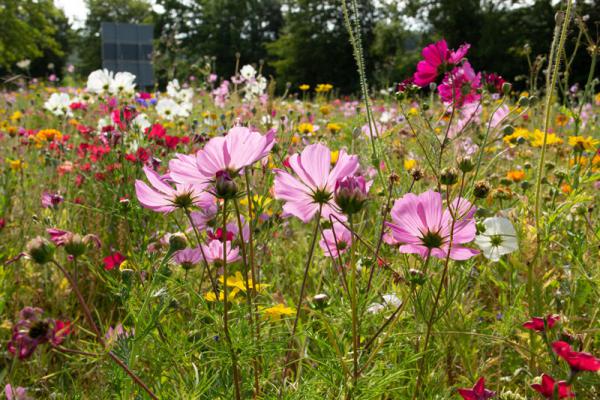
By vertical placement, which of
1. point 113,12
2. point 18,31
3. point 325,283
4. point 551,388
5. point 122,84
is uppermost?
point 113,12

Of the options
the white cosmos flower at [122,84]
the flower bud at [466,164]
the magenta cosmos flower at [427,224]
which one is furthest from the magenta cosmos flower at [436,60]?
the white cosmos flower at [122,84]

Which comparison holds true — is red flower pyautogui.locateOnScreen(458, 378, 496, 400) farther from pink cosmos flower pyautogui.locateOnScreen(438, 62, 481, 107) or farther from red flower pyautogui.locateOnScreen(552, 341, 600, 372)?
pink cosmos flower pyautogui.locateOnScreen(438, 62, 481, 107)

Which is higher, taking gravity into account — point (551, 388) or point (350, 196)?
point (350, 196)

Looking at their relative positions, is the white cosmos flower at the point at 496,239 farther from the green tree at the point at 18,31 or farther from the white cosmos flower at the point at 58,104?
the green tree at the point at 18,31

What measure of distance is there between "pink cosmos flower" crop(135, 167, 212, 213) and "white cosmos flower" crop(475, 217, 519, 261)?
0.51 meters

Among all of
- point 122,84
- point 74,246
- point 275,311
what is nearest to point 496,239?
point 275,311

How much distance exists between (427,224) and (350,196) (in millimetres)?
132

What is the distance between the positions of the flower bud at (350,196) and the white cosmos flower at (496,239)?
0.45 metres

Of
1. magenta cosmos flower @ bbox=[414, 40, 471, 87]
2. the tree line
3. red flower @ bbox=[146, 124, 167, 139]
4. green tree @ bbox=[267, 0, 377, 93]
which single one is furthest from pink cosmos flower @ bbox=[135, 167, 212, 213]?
green tree @ bbox=[267, 0, 377, 93]

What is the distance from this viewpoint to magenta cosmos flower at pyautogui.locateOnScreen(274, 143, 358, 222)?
1.99 ft

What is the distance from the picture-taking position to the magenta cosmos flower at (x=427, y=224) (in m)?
0.60

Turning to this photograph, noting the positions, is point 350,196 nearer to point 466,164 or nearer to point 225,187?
point 225,187

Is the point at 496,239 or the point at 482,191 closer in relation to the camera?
the point at 482,191

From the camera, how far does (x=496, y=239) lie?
0.93 meters
